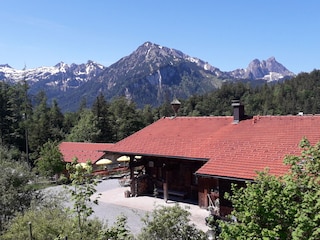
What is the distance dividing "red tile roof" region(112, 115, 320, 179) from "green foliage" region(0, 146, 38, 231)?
6.93 m

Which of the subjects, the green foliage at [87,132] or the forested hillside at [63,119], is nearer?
the forested hillside at [63,119]

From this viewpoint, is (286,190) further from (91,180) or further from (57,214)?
(57,214)

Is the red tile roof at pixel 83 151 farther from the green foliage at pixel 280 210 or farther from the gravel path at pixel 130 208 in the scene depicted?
the green foliage at pixel 280 210

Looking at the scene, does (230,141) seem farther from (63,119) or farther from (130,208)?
(63,119)

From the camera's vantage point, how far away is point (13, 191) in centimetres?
1113

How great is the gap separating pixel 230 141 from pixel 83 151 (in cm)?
2286

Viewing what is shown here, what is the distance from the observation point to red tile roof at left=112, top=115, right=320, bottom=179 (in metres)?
14.3

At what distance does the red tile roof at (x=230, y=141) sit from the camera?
14328 mm

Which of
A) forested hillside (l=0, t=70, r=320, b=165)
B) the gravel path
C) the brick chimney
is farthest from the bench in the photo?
forested hillside (l=0, t=70, r=320, b=165)

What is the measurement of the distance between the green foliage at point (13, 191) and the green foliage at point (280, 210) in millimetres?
7893

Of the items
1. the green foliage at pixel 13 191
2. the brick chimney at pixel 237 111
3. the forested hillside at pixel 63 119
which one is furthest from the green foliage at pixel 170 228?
the brick chimney at pixel 237 111

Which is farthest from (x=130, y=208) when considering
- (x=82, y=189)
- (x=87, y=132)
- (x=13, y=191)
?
(x=87, y=132)

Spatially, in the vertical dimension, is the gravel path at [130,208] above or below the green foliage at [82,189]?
below

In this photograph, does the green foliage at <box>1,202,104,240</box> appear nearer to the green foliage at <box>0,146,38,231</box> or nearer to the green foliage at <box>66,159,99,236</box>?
the green foliage at <box>66,159,99,236</box>
